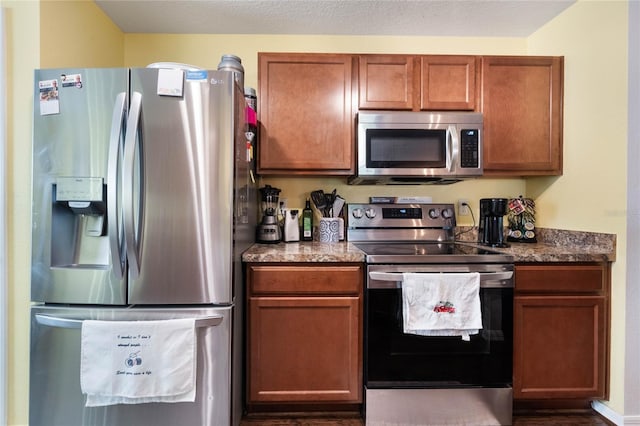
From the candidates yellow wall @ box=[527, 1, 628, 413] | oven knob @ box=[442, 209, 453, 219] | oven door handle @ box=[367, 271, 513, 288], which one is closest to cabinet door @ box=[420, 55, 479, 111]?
yellow wall @ box=[527, 1, 628, 413]

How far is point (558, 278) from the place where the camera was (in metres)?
A: 1.74

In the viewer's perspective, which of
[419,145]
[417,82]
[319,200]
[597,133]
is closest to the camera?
[597,133]

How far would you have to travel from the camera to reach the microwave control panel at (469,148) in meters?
1.92

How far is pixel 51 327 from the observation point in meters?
1.43

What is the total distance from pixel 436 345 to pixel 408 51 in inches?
75.5

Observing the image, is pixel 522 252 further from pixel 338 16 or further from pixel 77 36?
pixel 77 36

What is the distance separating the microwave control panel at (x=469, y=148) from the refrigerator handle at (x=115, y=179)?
5.60 feet

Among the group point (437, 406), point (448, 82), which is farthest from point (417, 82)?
point (437, 406)

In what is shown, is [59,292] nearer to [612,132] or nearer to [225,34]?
[225,34]

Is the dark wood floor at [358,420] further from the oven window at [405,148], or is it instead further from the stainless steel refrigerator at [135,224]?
the oven window at [405,148]
